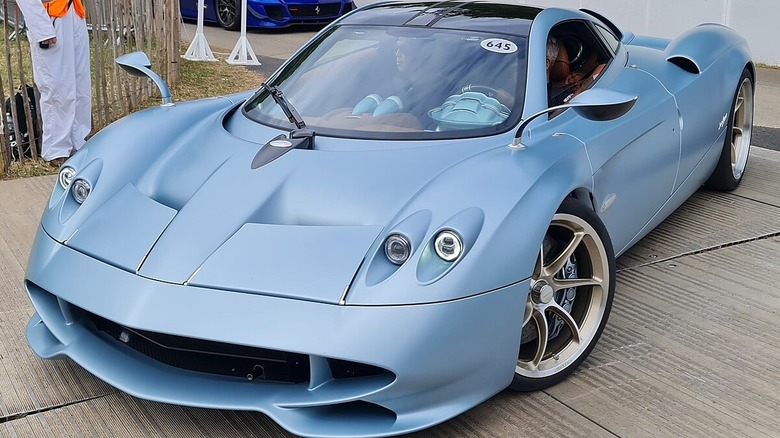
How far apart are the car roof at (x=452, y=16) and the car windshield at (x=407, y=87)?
6 cm

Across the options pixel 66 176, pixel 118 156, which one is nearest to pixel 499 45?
pixel 118 156

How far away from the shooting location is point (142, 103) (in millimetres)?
7691

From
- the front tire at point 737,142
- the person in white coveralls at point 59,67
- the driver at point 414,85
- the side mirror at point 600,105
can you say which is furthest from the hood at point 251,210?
the person in white coveralls at point 59,67

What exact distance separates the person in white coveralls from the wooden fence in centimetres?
12

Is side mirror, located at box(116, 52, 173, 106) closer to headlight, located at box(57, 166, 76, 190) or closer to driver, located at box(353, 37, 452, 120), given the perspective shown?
headlight, located at box(57, 166, 76, 190)

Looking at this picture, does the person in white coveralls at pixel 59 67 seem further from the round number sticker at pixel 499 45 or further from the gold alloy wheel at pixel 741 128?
the gold alloy wheel at pixel 741 128

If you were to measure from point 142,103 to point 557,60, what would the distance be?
482 centimetres

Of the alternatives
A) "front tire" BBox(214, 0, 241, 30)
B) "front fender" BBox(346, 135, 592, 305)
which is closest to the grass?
"front tire" BBox(214, 0, 241, 30)

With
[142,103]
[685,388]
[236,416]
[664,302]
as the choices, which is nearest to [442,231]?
[236,416]

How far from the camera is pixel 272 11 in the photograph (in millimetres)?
12391

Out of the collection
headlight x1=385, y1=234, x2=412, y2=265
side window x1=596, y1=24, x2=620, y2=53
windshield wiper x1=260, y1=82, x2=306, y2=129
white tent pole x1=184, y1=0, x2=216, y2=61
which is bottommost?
white tent pole x1=184, y1=0, x2=216, y2=61

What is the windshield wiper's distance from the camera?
3453mm

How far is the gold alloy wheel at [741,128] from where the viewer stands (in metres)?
5.19

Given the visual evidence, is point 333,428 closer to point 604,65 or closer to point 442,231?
point 442,231
